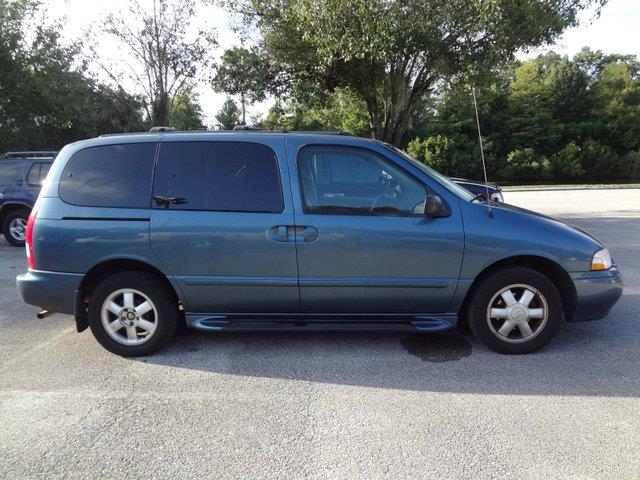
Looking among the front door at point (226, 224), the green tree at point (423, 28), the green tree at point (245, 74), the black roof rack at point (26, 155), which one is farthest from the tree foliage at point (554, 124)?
the front door at point (226, 224)

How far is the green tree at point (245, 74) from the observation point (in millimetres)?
13289

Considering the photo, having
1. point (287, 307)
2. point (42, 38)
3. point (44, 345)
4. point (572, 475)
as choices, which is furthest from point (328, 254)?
point (42, 38)

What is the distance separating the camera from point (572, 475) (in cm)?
233

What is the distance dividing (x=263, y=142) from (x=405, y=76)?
938 cm

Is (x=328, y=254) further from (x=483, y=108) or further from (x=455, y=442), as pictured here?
(x=483, y=108)

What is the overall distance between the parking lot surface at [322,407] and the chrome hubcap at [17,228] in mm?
6076

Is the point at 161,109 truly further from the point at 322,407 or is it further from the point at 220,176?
the point at 322,407

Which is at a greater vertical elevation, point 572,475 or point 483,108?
point 483,108

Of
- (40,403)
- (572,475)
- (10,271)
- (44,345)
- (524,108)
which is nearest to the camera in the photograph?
(572,475)

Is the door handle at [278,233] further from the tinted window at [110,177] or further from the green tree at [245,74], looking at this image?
the green tree at [245,74]

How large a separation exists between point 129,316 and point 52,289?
67 cm

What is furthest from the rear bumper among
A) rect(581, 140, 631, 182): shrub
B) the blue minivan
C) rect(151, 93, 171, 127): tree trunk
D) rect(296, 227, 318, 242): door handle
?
rect(581, 140, 631, 182): shrub

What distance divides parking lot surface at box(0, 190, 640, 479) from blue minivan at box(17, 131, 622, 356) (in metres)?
0.30

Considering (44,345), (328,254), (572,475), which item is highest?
(328,254)
